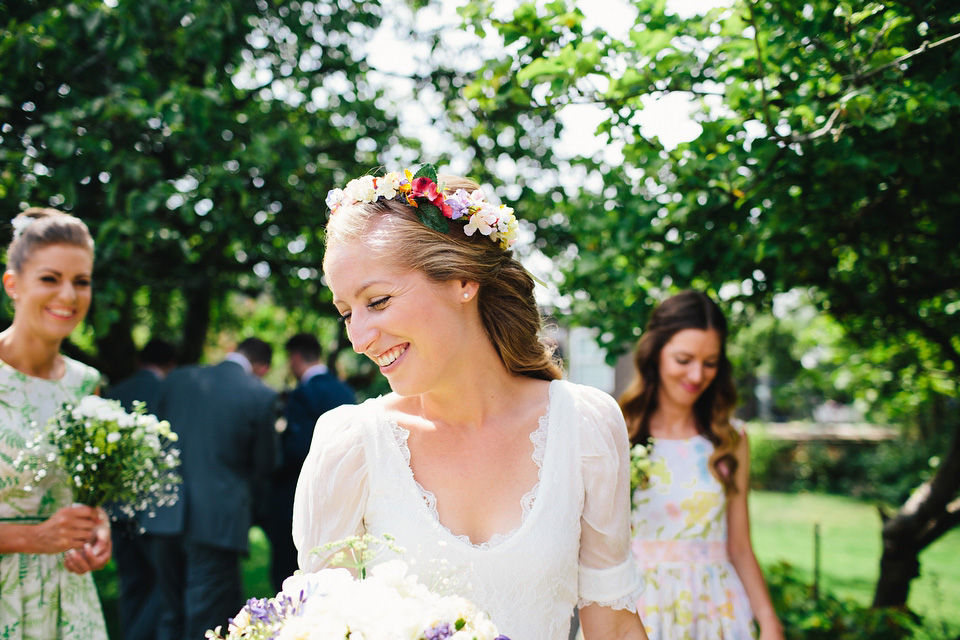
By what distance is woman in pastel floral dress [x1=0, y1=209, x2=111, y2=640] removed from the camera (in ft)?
8.51

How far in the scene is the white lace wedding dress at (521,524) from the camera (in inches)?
66.5

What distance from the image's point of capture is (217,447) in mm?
5000

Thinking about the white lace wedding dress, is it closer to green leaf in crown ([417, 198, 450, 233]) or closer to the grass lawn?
green leaf in crown ([417, 198, 450, 233])

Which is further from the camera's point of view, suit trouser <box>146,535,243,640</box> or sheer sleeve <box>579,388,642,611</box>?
suit trouser <box>146,535,243,640</box>

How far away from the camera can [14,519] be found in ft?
8.73

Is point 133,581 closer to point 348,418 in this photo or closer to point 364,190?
point 348,418

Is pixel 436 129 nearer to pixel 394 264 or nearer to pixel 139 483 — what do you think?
pixel 139 483

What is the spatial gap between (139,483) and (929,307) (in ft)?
15.4

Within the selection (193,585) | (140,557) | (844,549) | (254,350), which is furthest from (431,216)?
(844,549)

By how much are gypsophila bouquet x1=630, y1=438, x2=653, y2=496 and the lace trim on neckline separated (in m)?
1.10

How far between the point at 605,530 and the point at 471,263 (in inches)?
31.3

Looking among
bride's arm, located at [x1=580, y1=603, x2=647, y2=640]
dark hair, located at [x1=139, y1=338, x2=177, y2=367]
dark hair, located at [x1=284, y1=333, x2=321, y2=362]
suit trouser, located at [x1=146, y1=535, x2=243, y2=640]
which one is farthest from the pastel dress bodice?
dark hair, located at [x1=139, y1=338, x2=177, y2=367]

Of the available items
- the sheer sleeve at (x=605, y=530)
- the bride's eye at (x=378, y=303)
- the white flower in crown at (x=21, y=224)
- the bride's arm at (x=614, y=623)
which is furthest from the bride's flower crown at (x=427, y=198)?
the white flower in crown at (x=21, y=224)

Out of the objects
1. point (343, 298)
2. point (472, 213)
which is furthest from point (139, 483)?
point (472, 213)
